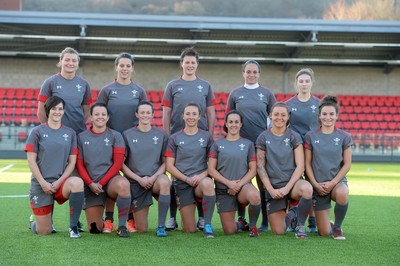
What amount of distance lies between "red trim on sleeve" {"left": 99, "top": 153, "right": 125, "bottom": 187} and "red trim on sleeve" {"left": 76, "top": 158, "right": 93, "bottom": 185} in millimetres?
125

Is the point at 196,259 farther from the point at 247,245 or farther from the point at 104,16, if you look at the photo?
the point at 104,16

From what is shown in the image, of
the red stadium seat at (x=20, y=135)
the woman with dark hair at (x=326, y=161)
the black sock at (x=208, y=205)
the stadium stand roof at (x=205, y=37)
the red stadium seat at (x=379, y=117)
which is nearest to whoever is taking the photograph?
the black sock at (x=208, y=205)

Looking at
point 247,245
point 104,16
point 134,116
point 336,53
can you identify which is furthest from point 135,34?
point 247,245

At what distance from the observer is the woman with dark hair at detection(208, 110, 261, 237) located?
748 cm

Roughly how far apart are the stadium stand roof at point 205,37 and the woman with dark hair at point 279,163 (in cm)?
1485

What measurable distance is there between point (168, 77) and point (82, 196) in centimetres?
1821

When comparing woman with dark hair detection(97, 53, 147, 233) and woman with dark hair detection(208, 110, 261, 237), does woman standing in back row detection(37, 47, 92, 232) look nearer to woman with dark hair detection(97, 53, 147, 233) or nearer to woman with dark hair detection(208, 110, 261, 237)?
woman with dark hair detection(97, 53, 147, 233)

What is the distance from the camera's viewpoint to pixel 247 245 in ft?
21.8

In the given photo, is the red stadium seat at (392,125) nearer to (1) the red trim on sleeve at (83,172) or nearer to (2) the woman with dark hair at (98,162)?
(2) the woman with dark hair at (98,162)

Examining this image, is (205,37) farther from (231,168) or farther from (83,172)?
(83,172)

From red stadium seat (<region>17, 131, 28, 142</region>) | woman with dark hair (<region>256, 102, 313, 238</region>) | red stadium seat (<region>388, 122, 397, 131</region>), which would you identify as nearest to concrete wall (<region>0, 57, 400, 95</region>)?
red stadium seat (<region>388, 122, 397, 131</region>)

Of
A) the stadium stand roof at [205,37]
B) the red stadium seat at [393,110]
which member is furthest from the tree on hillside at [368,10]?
the stadium stand roof at [205,37]

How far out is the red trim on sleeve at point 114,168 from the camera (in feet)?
24.1

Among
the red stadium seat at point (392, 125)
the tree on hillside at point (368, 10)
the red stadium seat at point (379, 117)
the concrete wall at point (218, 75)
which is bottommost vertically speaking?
the red stadium seat at point (392, 125)
